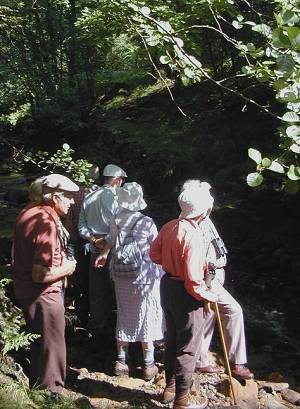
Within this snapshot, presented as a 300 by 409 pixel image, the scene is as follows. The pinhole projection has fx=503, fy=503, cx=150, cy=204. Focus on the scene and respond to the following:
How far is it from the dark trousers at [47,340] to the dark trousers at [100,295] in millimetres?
1289

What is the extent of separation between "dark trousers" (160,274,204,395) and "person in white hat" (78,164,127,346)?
4.17ft

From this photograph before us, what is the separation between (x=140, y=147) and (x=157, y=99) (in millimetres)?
4182

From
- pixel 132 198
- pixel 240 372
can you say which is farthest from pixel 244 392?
pixel 132 198

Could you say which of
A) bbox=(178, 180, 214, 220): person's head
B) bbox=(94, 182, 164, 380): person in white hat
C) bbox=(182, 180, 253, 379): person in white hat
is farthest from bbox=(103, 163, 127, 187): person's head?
bbox=(178, 180, 214, 220): person's head

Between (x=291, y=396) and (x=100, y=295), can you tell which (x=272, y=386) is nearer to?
(x=291, y=396)

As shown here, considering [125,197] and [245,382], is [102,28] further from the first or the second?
[245,382]

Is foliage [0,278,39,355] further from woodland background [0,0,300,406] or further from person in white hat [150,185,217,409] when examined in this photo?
person in white hat [150,185,217,409]

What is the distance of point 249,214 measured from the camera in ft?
32.7

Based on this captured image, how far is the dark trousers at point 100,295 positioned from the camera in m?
5.32

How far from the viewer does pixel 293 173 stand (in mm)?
1901

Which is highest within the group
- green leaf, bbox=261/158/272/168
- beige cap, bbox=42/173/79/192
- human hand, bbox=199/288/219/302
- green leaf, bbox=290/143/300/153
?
green leaf, bbox=290/143/300/153

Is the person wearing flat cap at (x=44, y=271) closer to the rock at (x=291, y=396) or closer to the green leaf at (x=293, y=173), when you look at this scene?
the rock at (x=291, y=396)

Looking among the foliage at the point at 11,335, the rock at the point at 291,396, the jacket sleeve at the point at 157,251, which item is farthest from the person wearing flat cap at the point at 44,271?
the rock at the point at 291,396

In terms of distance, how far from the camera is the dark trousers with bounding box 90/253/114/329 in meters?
5.32
